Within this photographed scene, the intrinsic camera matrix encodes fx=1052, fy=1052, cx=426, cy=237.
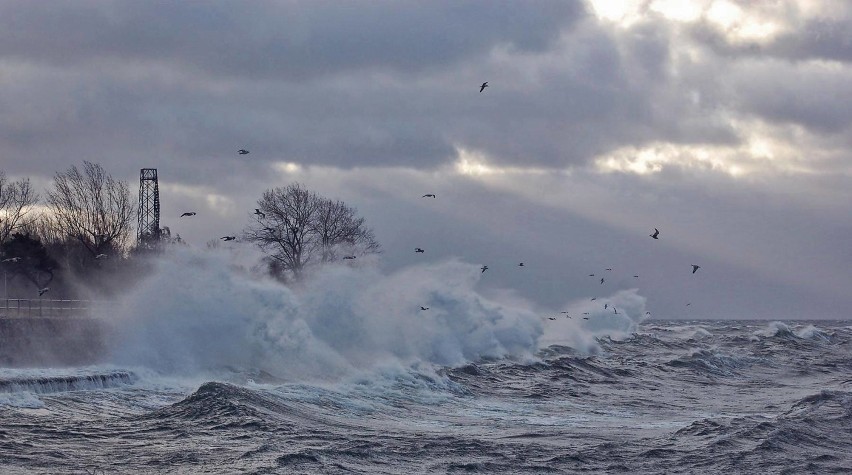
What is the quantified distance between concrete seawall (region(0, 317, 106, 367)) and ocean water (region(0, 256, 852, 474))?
3.34 ft

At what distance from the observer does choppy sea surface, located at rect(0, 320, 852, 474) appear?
18.5 m

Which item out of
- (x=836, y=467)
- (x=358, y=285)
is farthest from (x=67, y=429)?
(x=358, y=285)

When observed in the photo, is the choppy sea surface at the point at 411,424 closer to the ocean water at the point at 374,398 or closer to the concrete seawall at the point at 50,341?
the ocean water at the point at 374,398

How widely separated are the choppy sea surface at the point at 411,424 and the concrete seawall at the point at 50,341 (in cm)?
539

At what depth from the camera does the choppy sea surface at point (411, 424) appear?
18547 mm

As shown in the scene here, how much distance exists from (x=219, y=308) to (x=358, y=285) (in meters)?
10.6

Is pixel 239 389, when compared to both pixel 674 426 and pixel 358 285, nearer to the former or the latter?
pixel 674 426

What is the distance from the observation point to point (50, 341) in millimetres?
37656

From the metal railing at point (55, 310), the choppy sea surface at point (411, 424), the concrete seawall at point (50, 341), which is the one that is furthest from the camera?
the metal railing at point (55, 310)

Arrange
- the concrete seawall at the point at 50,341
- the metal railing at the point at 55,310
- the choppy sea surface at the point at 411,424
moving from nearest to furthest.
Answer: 1. the choppy sea surface at the point at 411,424
2. the concrete seawall at the point at 50,341
3. the metal railing at the point at 55,310

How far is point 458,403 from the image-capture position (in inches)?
1193

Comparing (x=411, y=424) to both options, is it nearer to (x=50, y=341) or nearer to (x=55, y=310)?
(x=50, y=341)

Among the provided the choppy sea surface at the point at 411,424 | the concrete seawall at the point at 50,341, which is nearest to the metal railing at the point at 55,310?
the concrete seawall at the point at 50,341

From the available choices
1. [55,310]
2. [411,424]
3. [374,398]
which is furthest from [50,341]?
[411,424]
